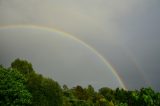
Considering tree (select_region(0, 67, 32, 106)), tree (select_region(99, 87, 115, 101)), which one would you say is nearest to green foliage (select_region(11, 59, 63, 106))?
tree (select_region(0, 67, 32, 106))

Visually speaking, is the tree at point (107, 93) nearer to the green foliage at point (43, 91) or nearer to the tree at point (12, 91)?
the green foliage at point (43, 91)

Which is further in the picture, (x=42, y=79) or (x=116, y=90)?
(x=116, y=90)

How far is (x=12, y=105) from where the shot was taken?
285 feet

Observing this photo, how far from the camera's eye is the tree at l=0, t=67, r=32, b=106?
8731cm

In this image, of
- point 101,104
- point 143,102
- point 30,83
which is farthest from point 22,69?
point 143,102

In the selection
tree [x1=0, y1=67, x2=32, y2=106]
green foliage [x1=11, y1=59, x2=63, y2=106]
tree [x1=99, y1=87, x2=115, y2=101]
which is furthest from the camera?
tree [x1=99, y1=87, x2=115, y2=101]

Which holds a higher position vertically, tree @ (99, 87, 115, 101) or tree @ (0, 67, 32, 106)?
tree @ (99, 87, 115, 101)

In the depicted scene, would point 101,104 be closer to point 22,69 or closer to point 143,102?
point 143,102

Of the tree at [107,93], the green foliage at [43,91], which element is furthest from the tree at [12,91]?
the tree at [107,93]

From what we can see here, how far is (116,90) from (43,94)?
10345cm

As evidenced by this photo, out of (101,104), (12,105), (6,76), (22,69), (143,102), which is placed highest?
(143,102)

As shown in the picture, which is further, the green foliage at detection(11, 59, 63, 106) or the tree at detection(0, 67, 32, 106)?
the green foliage at detection(11, 59, 63, 106)

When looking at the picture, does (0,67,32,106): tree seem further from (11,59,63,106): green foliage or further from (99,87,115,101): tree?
(99,87,115,101): tree

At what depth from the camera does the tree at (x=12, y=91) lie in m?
87.3
